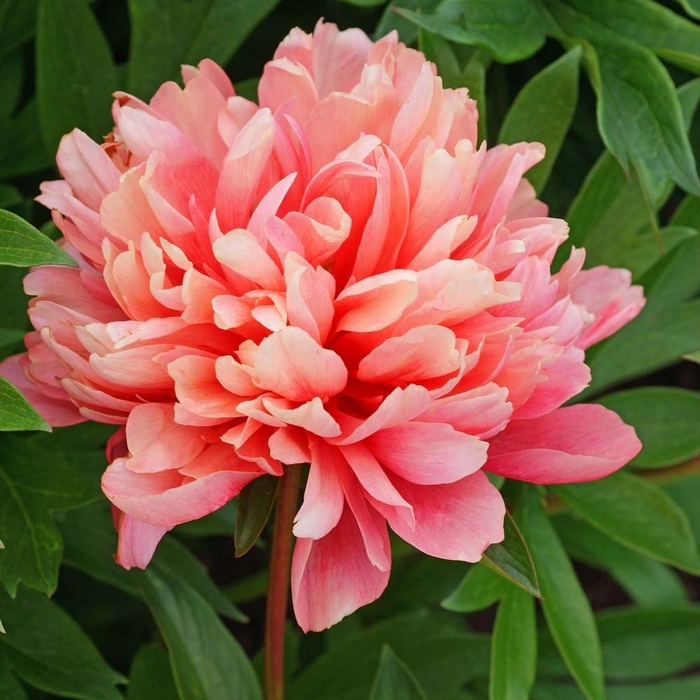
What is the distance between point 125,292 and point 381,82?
18 cm

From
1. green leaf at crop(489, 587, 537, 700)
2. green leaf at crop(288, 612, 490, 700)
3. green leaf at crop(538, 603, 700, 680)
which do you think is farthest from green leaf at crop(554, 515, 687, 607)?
green leaf at crop(489, 587, 537, 700)

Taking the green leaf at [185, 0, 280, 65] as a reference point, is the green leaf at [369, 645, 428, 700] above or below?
below

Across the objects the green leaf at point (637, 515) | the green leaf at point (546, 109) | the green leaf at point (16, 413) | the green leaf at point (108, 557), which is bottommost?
the green leaf at point (108, 557)

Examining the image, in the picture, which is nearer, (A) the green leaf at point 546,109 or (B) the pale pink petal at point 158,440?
(B) the pale pink petal at point 158,440

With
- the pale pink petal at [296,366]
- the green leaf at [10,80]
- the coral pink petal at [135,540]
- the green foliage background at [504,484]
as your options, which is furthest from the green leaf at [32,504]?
the green leaf at [10,80]

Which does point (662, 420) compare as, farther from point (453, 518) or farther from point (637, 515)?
point (453, 518)

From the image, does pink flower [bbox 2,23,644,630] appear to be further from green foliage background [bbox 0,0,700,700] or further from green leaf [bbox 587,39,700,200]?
green leaf [bbox 587,39,700,200]

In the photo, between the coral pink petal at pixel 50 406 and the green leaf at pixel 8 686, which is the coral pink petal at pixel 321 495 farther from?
the green leaf at pixel 8 686

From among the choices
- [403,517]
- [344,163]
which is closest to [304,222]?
[344,163]

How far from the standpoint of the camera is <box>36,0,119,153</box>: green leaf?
674 millimetres

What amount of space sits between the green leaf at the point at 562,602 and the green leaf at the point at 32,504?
35 centimetres

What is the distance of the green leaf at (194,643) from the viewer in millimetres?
611

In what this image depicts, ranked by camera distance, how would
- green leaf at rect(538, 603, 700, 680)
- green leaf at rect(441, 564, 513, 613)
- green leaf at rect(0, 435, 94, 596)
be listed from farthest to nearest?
1. green leaf at rect(538, 603, 700, 680)
2. green leaf at rect(441, 564, 513, 613)
3. green leaf at rect(0, 435, 94, 596)

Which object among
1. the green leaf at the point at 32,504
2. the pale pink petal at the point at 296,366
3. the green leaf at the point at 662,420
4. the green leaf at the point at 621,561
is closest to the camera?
the pale pink petal at the point at 296,366
